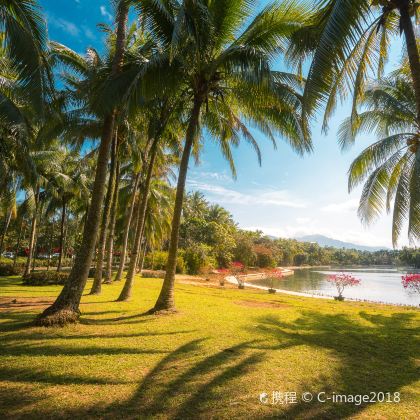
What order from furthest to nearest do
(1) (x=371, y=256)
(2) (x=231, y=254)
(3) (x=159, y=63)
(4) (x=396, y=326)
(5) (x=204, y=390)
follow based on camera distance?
(1) (x=371, y=256) < (2) (x=231, y=254) < (4) (x=396, y=326) < (3) (x=159, y=63) < (5) (x=204, y=390)

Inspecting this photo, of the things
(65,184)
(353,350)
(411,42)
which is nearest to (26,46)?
(411,42)

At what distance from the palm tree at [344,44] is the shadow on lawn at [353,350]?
424 cm

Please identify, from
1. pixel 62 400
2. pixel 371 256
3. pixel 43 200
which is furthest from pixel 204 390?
pixel 371 256

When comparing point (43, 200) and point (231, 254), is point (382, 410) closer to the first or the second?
point (43, 200)

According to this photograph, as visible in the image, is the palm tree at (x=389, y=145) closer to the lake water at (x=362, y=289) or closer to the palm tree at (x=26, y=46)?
the palm tree at (x=26, y=46)

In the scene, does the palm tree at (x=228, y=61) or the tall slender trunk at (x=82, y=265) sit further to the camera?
the palm tree at (x=228, y=61)

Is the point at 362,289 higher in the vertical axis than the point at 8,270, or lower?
lower

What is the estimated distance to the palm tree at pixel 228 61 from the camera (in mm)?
7285

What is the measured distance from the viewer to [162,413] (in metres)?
3.40

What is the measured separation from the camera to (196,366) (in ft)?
15.8

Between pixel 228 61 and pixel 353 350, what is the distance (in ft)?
23.9

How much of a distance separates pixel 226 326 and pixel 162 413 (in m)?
4.31
